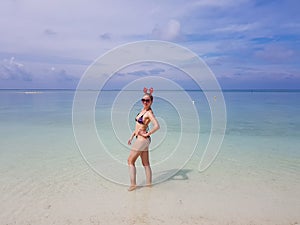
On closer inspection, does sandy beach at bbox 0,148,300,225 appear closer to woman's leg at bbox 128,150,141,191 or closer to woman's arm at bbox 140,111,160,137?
woman's leg at bbox 128,150,141,191

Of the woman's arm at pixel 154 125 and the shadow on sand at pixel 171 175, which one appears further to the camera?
the shadow on sand at pixel 171 175

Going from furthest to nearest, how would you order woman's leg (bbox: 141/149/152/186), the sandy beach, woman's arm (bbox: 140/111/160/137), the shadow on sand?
1. the shadow on sand
2. woman's leg (bbox: 141/149/152/186)
3. woman's arm (bbox: 140/111/160/137)
4. the sandy beach

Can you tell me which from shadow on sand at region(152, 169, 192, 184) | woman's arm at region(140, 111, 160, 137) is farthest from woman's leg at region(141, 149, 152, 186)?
woman's arm at region(140, 111, 160, 137)

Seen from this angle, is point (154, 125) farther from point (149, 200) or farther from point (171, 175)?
point (171, 175)

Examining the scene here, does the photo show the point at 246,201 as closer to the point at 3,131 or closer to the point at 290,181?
the point at 290,181

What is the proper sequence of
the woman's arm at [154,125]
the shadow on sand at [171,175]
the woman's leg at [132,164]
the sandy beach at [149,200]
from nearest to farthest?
the sandy beach at [149,200], the woman's arm at [154,125], the woman's leg at [132,164], the shadow on sand at [171,175]

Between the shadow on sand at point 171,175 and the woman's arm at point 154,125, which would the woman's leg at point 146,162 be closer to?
the shadow on sand at point 171,175

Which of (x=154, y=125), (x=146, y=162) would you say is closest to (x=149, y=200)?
(x=146, y=162)

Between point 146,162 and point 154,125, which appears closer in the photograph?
point 154,125

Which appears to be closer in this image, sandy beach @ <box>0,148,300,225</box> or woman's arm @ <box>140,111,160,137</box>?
sandy beach @ <box>0,148,300,225</box>

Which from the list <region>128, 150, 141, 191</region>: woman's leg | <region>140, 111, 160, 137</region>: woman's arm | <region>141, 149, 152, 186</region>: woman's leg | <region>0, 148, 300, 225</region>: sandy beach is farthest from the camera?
<region>141, 149, 152, 186</region>: woman's leg

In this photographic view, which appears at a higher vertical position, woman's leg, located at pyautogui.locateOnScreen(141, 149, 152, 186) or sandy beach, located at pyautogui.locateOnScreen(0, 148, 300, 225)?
woman's leg, located at pyautogui.locateOnScreen(141, 149, 152, 186)

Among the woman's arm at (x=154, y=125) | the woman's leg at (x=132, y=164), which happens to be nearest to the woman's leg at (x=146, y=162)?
the woman's leg at (x=132, y=164)

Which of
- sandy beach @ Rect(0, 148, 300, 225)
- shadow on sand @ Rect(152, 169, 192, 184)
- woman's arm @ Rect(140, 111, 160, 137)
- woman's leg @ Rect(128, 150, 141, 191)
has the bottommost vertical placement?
sandy beach @ Rect(0, 148, 300, 225)
